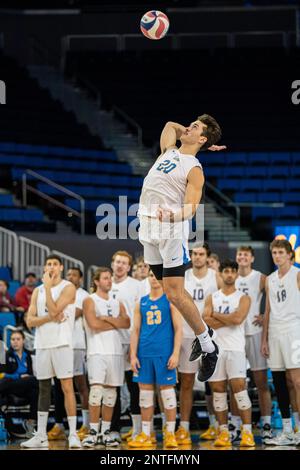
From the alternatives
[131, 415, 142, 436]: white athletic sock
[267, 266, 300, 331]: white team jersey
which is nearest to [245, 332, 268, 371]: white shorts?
[267, 266, 300, 331]: white team jersey

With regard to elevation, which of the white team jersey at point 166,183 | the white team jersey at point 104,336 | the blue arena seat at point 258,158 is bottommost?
the white team jersey at point 104,336

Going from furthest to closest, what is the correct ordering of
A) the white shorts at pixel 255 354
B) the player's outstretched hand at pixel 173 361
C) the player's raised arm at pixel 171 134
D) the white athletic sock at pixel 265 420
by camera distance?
1. the white shorts at pixel 255 354
2. the white athletic sock at pixel 265 420
3. the player's outstretched hand at pixel 173 361
4. the player's raised arm at pixel 171 134

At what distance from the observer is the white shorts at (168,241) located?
332 inches

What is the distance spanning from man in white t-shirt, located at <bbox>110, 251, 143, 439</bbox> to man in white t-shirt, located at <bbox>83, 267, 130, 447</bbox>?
0.51 ft

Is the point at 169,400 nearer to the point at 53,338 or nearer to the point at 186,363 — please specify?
the point at 186,363

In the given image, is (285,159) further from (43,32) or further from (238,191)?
(43,32)

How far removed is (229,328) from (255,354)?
2.17 feet

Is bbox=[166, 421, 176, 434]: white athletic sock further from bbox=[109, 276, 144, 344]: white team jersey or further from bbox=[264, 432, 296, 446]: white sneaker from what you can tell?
bbox=[109, 276, 144, 344]: white team jersey

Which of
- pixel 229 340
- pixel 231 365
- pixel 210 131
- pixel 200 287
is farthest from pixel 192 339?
pixel 210 131

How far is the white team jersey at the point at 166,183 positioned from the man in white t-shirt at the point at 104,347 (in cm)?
313

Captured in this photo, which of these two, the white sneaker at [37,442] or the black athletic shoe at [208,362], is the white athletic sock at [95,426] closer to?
the white sneaker at [37,442]

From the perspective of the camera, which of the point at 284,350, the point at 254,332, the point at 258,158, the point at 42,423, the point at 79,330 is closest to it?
the point at 42,423

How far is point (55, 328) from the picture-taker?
1125 cm

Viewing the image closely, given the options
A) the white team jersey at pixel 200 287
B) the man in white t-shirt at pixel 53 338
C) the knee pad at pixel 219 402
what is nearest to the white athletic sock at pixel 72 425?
the man in white t-shirt at pixel 53 338
